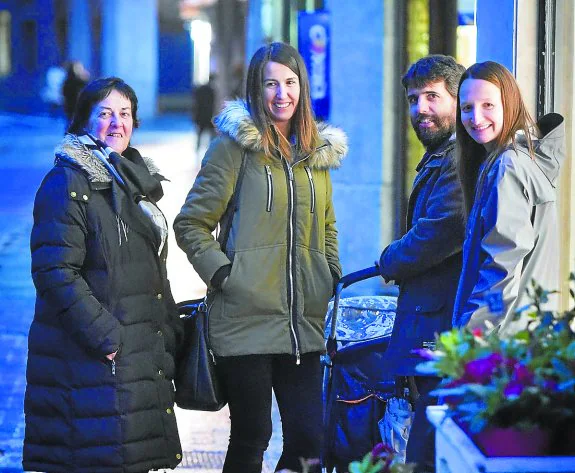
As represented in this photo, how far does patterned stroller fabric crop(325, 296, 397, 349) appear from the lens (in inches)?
229

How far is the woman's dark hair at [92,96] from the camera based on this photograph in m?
5.40

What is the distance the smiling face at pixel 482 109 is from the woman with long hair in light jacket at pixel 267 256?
3.65 feet

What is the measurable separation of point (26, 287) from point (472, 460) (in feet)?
31.6

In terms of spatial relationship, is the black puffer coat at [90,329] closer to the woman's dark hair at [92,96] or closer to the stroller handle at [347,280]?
the woman's dark hair at [92,96]

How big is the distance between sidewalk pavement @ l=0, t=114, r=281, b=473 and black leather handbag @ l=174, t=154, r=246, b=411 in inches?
53.5

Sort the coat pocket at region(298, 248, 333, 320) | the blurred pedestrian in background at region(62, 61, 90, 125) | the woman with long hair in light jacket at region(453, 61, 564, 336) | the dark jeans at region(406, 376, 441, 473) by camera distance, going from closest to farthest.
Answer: the woman with long hair in light jacket at region(453, 61, 564, 336) < the dark jeans at region(406, 376, 441, 473) < the coat pocket at region(298, 248, 333, 320) < the blurred pedestrian in background at region(62, 61, 90, 125)

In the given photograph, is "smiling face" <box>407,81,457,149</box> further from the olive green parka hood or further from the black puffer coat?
the black puffer coat

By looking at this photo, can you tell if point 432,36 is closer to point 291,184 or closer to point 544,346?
point 291,184

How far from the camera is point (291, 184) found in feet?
17.8

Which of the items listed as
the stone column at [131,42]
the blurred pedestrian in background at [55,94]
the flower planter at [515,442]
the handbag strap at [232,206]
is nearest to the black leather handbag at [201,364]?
the handbag strap at [232,206]

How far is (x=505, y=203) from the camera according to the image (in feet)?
13.9

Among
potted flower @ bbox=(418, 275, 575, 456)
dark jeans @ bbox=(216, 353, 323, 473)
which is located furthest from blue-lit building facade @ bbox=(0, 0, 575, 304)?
potted flower @ bbox=(418, 275, 575, 456)

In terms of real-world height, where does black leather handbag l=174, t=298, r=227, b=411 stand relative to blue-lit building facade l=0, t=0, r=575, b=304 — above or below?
below

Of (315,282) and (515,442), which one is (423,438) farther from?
(515,442)
